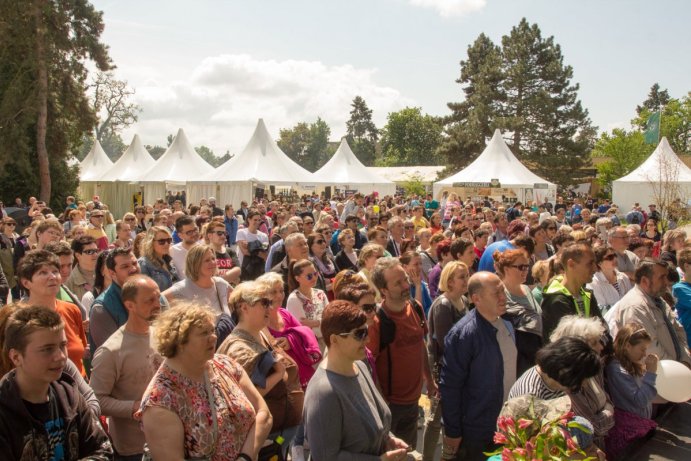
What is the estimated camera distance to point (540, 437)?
2.53m

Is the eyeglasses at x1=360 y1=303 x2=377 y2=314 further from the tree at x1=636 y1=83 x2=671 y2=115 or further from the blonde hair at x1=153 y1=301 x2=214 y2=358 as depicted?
the tree at x1=636 y1=83 x2=671 y2=115

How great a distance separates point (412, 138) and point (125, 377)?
7524 centimetres

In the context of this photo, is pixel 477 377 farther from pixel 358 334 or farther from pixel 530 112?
pixel 530 112

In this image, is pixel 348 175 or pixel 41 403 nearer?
pixel 41 403

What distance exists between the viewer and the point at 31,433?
240 centimetres

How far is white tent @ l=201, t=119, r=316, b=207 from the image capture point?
2436 centimetres

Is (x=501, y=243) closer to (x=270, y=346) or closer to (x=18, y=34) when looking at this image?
(x=270, y=346)

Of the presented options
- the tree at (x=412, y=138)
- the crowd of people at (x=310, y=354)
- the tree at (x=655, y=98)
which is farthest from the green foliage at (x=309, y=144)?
the crowd of people at (x=310, y=354)

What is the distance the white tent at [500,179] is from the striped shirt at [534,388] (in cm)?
2370

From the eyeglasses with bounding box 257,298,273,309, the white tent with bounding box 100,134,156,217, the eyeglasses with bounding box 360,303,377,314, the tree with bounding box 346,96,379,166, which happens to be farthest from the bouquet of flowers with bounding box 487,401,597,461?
the tree with bounding box 346,96,379,166

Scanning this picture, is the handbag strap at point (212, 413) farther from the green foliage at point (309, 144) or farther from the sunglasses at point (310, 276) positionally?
the green foliage at point (309, 144)

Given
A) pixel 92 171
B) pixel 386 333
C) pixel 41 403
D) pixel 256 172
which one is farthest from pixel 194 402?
pixel 92 171

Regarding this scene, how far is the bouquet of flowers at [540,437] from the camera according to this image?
2.52m

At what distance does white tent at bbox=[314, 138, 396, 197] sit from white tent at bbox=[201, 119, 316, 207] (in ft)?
8.96
